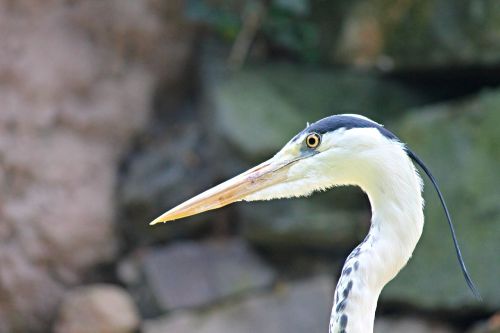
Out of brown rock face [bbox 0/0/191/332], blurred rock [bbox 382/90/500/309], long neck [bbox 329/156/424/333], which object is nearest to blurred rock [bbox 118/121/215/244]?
brown rock face [bbox 0/0/191/332]

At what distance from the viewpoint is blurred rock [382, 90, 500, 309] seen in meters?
4.49

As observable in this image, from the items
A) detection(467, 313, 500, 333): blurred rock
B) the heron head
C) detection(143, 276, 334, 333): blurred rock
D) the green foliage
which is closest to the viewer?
the heron head

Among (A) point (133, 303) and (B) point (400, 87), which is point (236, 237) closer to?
(A) point (133, 303)

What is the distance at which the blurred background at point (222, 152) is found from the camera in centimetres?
460

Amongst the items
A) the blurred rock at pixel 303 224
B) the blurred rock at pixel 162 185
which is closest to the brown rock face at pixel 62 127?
the blurred rock at pixel 162 185

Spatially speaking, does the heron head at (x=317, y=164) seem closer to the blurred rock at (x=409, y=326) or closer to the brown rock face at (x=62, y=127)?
the blurred rock at (x=409, y=326)

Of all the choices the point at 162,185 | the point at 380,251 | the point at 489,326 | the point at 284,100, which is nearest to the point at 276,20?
Result: the point at 284,100

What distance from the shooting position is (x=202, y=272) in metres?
4.77

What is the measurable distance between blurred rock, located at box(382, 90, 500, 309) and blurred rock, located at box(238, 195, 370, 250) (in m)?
0.32

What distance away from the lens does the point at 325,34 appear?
16.8 feet

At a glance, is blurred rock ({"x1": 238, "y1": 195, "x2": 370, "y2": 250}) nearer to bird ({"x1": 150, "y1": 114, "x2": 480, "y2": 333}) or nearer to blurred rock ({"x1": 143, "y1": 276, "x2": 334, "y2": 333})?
blurred rock ({"x1": 143, "y1": 276, "x2": 334, "y2": 333})

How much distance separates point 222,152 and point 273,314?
2.80ft

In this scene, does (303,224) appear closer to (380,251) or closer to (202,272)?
(202,272)

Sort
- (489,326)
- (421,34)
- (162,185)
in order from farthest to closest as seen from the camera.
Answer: (162,185) → (421,34) → (489,326)
